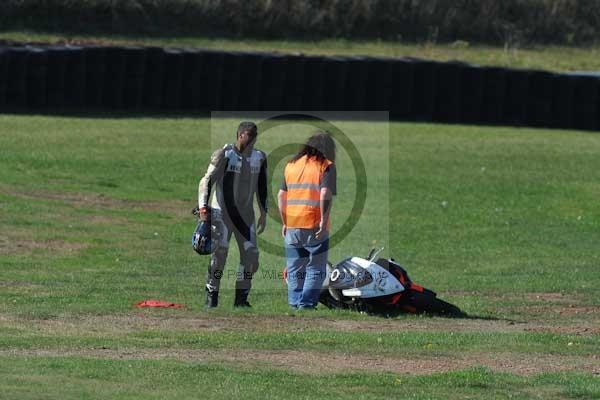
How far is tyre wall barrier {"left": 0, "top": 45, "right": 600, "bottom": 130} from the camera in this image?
90.1 ft

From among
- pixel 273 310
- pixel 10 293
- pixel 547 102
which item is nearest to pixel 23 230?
pixel 10 293

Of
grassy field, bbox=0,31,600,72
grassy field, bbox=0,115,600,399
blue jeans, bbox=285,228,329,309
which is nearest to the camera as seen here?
grassy field, bbox=0,115,600,399

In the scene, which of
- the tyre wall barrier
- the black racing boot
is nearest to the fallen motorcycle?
the black racing boot

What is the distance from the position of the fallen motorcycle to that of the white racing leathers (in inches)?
34.5

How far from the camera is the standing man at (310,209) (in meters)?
12.7

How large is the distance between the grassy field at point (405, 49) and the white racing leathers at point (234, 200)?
21.6 meters

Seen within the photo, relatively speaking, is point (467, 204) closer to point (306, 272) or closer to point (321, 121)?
point (321, 121)

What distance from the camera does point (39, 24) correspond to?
35.5 meters

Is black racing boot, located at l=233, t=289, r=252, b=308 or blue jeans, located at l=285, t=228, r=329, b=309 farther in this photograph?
black racing boot, located at l=233, t=289, r=252, b=308

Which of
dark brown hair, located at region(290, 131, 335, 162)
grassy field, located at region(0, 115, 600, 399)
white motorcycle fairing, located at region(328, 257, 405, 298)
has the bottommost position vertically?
grassy field, located at region(0, 115, 600, 399)

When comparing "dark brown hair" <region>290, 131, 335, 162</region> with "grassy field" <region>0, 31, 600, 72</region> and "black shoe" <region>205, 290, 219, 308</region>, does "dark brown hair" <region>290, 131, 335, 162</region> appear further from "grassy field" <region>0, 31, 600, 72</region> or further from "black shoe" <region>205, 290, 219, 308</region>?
"grassy field" <region>0, 31, 600, 72</region>

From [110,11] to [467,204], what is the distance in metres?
17.5

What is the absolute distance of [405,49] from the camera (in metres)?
39.1

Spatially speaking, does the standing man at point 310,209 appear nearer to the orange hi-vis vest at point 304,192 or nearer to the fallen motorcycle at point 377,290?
the orange hi-vis vest at point 304,192
